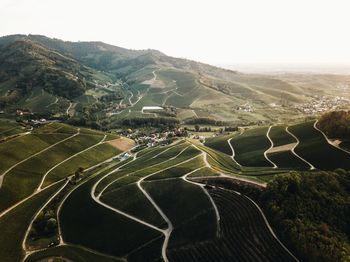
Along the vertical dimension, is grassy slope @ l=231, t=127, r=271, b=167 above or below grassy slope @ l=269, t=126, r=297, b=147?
below

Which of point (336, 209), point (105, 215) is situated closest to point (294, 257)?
point (336, 209)

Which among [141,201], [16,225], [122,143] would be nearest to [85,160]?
[122,143]

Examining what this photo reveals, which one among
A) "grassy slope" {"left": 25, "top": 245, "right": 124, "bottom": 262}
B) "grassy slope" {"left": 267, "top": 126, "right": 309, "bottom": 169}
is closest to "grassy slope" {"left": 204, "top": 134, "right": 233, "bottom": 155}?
"grassy slope" {"left": 267, "top": 126, "right": 309, "bottom": 169}

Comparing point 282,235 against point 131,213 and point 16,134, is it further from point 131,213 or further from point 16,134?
point 16,134

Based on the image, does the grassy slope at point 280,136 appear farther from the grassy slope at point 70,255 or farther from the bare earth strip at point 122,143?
the grassy slope at point 70,255

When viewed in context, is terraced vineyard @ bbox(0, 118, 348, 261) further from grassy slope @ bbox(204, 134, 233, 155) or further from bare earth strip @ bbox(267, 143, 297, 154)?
grassy slope @ bbox(204, 134, 233, 155)

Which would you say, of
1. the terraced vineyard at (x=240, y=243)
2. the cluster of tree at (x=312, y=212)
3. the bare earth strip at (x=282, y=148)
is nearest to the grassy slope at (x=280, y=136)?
the bare earth strip at (x=282, y=148)
